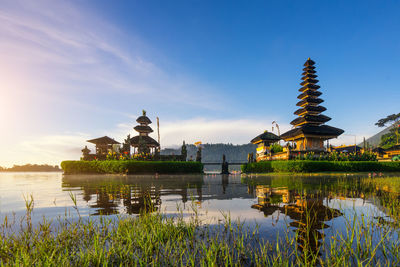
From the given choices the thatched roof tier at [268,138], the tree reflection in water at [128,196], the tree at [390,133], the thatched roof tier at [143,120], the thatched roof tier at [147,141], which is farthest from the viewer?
the tree at [390,133]

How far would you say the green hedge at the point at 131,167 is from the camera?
87.0 ft

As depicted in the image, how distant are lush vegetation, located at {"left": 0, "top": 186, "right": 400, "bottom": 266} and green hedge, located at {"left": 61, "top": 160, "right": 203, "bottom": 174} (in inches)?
885

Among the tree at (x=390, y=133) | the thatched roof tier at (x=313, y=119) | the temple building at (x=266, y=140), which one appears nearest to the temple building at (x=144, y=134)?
the temple building at (x=266, y=140)

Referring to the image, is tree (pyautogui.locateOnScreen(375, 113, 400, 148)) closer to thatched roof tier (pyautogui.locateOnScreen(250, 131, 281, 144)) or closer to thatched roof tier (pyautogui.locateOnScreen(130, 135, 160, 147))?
thatched roof tier (pyautogui.locateOnScreen(250, 131, 281, 144))

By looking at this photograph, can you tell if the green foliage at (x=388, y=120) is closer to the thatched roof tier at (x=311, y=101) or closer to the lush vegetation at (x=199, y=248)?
the thatched roof tier at (x=311, y=101)

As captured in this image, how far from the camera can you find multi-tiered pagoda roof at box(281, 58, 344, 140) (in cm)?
3419

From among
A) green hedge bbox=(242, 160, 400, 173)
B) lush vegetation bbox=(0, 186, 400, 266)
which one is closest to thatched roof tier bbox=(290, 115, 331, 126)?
green hedge bbox=(242, 160, 400, 173)

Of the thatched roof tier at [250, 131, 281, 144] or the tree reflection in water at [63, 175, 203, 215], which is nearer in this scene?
the tree reflection in water at [63, 175, 203, 215]

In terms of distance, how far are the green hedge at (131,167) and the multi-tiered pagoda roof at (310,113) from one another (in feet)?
59.8

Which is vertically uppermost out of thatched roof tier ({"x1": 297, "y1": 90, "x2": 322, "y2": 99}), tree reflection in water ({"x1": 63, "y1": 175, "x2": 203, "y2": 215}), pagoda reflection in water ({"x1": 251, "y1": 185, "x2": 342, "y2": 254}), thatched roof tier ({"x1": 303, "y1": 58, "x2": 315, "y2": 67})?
thatched roof tier ({"x1": 303, "y1": 58, "x2": 315, "y2": 67})

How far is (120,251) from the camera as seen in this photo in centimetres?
296

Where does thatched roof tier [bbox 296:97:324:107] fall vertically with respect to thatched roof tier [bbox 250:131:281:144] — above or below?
above

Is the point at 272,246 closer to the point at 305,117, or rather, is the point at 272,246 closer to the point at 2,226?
the point at 2,226

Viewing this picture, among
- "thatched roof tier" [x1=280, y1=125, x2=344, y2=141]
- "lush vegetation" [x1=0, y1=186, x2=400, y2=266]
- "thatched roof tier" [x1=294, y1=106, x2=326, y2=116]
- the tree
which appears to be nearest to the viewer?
"lush vegetation" [x1=0, y1=186, x2=400, y2=266]
